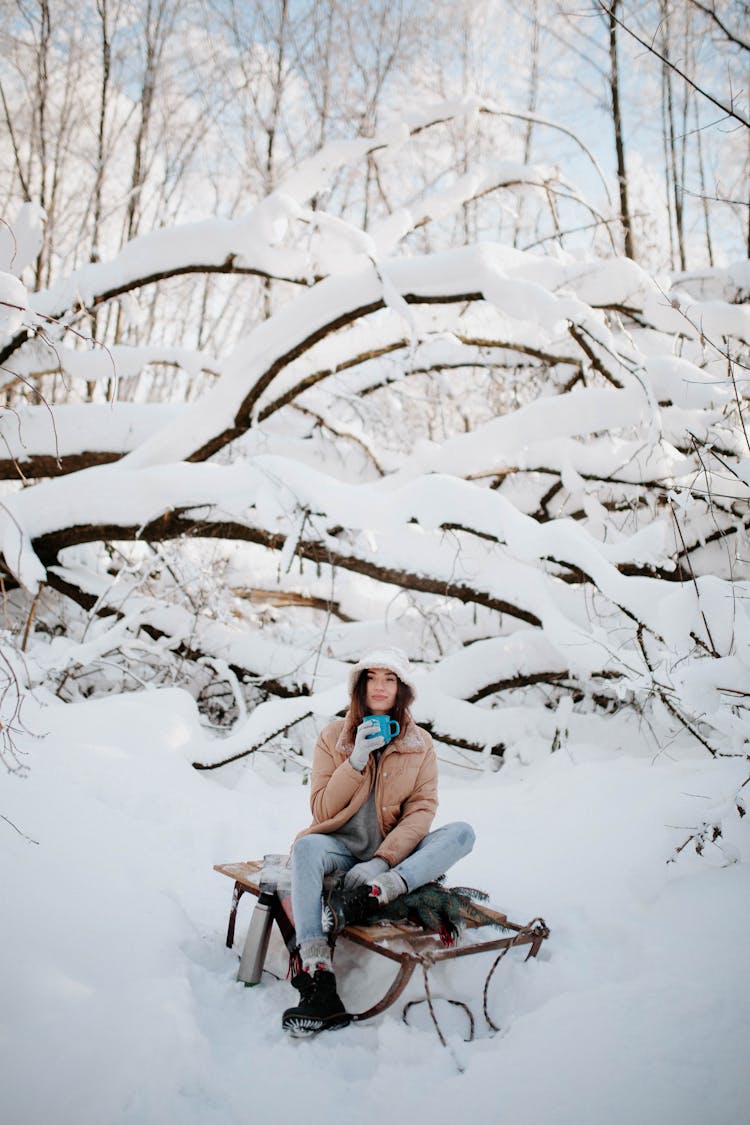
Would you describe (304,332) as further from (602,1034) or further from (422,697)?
(602,1034)

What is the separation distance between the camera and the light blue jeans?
7.32 feet

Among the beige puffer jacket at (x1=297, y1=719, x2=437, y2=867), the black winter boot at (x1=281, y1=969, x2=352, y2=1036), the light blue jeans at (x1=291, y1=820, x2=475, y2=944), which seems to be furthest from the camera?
the beige puffer jacket at (x1=297, y1=719, x2=437, y2=867)

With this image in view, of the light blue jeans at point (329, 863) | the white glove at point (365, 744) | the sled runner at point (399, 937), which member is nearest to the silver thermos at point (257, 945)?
the sled runner at point (399, 937)

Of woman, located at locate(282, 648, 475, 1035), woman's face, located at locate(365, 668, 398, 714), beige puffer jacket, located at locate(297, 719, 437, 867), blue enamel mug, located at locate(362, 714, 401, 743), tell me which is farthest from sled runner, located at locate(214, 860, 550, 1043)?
woman's face, located at locate(365, 668, 398, 714)

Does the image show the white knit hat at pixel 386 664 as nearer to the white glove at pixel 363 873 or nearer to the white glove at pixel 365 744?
the white glove at pixel 365 744

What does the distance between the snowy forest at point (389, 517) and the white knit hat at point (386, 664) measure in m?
0.89

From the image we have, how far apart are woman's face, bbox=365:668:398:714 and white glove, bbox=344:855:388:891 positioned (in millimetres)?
592

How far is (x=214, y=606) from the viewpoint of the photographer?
211 inches

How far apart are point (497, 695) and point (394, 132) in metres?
4.53

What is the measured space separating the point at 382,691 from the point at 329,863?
676 mm

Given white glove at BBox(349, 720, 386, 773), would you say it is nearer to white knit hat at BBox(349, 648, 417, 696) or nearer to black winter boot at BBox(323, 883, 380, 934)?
white knit hat at BBox(349, 648, 417, 696)

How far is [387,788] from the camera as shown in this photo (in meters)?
2.64

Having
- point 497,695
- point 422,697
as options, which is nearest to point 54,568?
point 422,697

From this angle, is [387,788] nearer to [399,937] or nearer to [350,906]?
[350,906]
